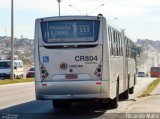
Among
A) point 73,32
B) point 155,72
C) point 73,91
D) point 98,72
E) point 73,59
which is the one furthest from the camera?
point 155,72

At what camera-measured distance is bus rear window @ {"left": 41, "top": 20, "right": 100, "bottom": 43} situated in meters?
17.7

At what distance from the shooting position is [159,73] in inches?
4360

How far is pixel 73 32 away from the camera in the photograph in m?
17.8

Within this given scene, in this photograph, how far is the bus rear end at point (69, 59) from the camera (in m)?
17.3

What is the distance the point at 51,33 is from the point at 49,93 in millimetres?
1983

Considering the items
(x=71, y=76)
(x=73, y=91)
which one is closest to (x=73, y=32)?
(x=71, y=76)

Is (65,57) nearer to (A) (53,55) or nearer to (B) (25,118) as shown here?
(A) (53,55)

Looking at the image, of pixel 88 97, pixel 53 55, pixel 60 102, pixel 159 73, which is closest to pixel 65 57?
pixel 53 55

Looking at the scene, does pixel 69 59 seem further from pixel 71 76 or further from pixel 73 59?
pixel 71 76

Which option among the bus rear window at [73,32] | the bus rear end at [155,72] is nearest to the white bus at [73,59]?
the bus rear window at [73,32]

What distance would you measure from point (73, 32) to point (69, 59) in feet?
2.98

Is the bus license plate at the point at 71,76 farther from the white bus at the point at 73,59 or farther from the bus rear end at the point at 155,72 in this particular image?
the bus rear end at the point at 155,72

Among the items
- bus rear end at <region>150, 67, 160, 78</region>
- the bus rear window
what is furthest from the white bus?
bus rear end at <region>150, 67, 160, 78</region>

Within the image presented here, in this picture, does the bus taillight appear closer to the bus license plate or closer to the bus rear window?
the bus license plate
